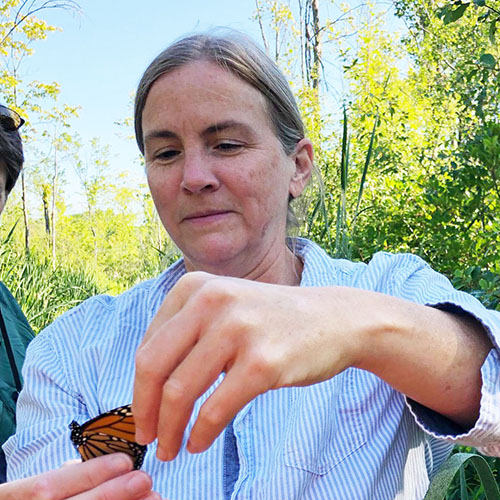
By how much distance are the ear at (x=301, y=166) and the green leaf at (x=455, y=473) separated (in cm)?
97

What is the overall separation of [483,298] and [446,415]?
1.51 metres

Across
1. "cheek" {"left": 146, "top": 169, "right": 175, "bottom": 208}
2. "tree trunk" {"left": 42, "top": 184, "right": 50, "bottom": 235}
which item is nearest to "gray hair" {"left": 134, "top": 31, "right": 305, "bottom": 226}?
"cheek" {"left": 146, "top": 169, "right": 175, "bottom": 208}

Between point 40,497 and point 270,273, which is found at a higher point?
point 270,273

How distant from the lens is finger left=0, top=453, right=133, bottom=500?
2.79 ft

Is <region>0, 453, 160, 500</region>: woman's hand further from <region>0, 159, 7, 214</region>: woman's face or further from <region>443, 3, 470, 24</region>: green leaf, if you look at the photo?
<region>443, 3, 470, 24</region>: green leaf

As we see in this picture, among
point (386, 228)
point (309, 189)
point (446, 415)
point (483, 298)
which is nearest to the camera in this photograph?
point (446, 415)

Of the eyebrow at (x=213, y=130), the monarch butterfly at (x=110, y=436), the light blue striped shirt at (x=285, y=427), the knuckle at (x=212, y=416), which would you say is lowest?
the light blue striped shirt at (x=285, y=427)

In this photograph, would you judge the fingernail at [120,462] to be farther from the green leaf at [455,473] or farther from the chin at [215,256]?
the chin at [215,256]

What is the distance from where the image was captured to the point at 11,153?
2521 mm

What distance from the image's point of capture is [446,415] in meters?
1.00

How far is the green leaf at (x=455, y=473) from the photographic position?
92 centimetres

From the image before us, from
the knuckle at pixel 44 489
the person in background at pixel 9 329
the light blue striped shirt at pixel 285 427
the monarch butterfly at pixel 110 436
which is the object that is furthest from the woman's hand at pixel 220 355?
the person in background at pixel 9 329

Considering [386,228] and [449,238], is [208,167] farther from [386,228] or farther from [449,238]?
[386,228]

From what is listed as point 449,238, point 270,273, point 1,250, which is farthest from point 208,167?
point 1,250
